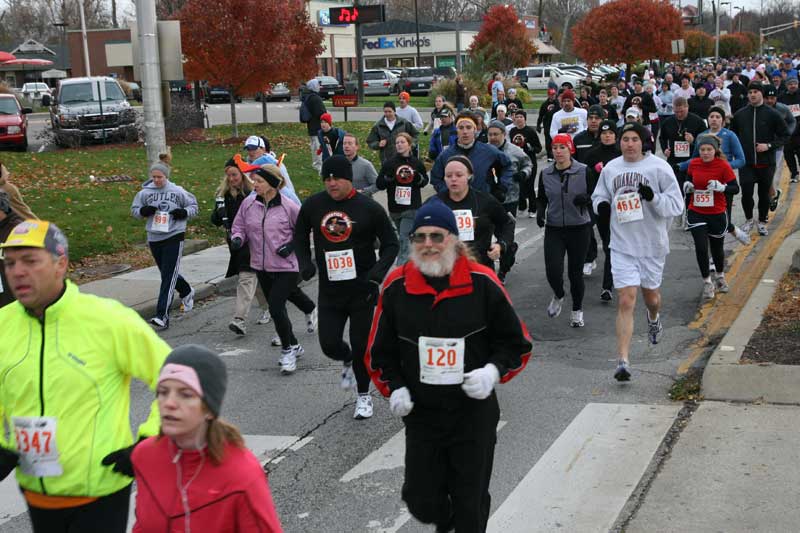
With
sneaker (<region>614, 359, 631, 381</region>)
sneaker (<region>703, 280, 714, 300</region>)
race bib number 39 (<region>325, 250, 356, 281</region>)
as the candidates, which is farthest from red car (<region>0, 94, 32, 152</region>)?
sneaker (<region>614, 359, 631, 381</region>)

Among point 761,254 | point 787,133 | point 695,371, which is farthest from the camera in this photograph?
point 787,133

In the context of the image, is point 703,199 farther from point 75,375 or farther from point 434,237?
point 75,375

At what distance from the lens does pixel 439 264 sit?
471 cm

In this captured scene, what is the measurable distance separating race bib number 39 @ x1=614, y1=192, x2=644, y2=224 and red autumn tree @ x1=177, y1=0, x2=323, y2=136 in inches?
867

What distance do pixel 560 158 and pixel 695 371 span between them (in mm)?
3035

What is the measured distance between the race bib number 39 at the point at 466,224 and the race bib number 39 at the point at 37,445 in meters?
4.93

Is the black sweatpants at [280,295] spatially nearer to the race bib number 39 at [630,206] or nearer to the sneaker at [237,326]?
the sneaker at [237,326]

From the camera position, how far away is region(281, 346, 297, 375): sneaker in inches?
352

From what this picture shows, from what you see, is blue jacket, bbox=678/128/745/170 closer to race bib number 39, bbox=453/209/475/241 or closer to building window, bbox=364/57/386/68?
race bib number 39, bbox=453/209/475/241

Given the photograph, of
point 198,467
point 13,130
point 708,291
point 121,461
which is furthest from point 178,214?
point 13,130

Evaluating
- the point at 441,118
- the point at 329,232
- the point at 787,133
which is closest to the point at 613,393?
the point at 329,232

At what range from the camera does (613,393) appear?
316 inches

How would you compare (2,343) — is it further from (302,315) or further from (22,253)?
(302,315)

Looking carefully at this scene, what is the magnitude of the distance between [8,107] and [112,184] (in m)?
10.4
